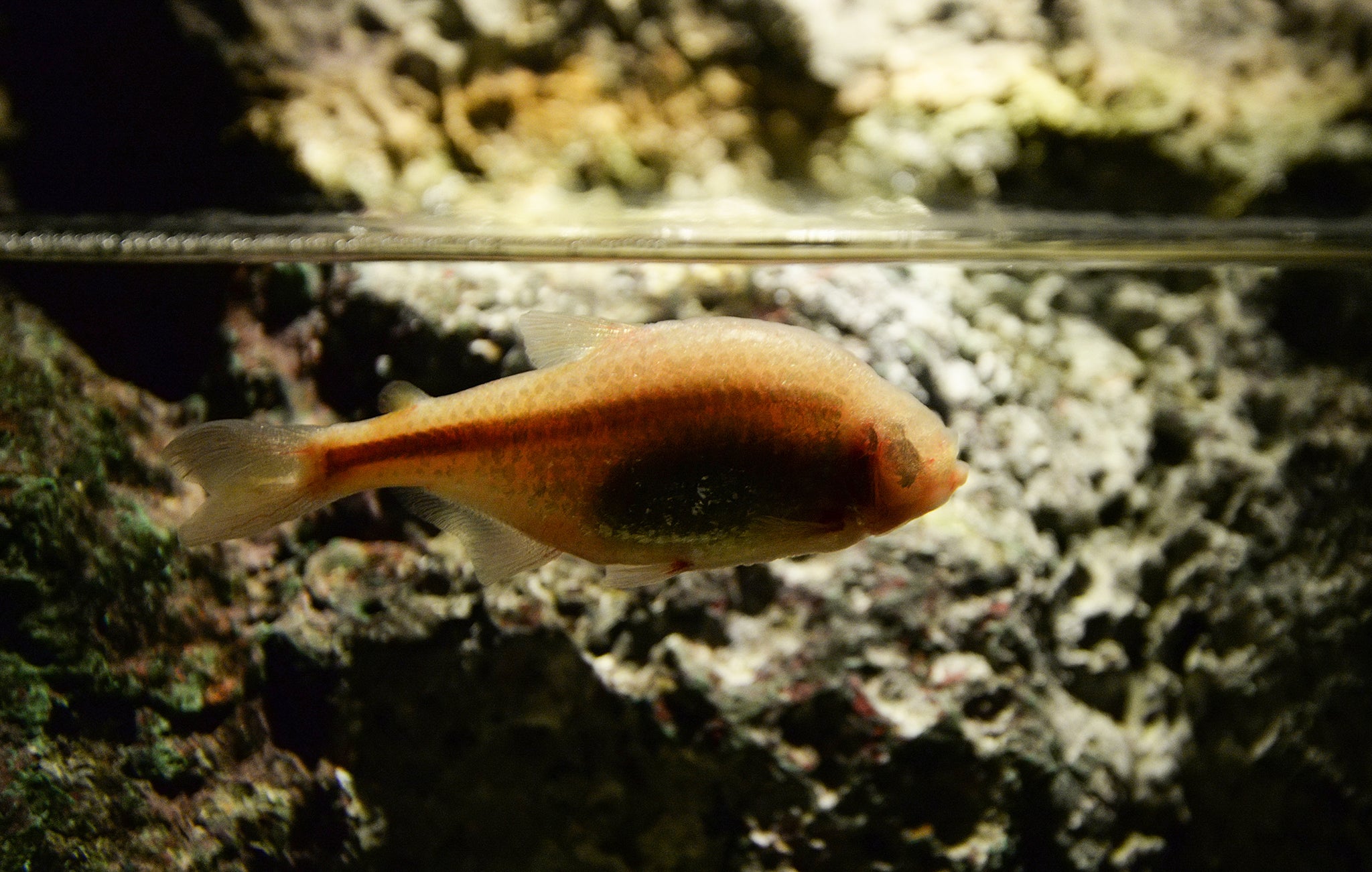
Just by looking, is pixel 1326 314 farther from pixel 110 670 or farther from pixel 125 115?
pixel 125 115

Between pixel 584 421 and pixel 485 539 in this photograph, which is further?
pixel 485 539

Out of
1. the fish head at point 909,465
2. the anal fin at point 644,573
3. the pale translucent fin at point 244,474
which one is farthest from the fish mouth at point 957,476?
the pale translucent fin at point 244,474

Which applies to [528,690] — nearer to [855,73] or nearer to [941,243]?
[941,243]

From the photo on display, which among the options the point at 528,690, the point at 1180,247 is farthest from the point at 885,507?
the point at 1180,247

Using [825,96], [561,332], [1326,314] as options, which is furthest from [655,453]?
[1326,314]

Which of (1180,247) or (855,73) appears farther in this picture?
(855,73)

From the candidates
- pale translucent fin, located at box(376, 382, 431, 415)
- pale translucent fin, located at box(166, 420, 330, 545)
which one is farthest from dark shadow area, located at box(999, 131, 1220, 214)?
pale translucent fin, located at box(166, 420, 330, 545)

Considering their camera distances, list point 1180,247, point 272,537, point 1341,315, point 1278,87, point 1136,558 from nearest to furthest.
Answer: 1. point 272,537
2. point 1136,558
3. point 1180,247
4. point 1341,315
5. point 1278,87
